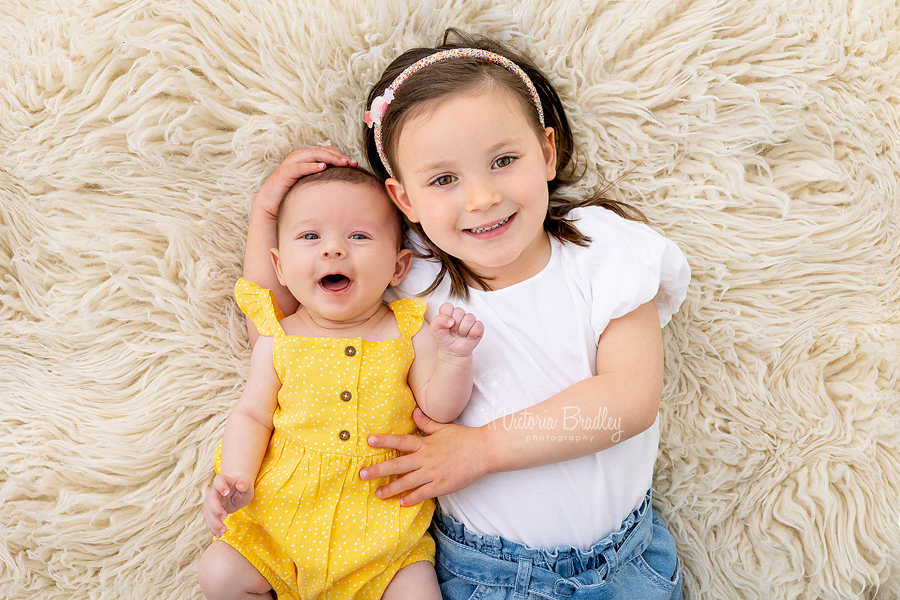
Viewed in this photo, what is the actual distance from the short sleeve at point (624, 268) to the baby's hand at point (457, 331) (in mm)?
262

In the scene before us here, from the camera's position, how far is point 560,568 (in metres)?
1.37

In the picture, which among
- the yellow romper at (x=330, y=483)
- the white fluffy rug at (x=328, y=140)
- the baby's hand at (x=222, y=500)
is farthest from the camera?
the white fluffy rug at (x=328, y=140)

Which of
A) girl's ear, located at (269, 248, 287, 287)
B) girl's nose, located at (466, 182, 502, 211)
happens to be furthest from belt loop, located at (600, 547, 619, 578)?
girl's ear, located at (269, 248, 287, 287)

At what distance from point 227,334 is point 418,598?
685mm

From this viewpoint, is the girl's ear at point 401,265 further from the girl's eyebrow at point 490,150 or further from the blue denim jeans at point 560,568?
the blue denim jeans at point 560,568

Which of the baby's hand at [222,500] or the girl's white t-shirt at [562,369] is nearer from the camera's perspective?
the baby's hand at [222,500]

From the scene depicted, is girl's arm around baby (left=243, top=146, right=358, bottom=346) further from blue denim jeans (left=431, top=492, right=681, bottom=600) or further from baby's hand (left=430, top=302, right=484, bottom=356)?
blue denim jeans (left=431, top=492, right=681, bottom=600)

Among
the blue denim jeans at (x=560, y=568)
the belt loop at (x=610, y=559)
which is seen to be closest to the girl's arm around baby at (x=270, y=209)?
the blue denim jeans at (x=560, y=568)

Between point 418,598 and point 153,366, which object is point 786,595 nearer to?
point 418,598

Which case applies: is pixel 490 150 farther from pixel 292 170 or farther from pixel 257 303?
Answer: pixel 257 303

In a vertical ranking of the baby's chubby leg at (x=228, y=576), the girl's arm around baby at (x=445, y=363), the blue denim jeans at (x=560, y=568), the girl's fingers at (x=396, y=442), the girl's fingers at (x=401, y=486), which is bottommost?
the blue denim jeans at (x=560, y=568)

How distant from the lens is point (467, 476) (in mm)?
1357

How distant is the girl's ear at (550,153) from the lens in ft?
4.66

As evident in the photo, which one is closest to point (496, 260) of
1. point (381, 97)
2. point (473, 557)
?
point (381, 97)
